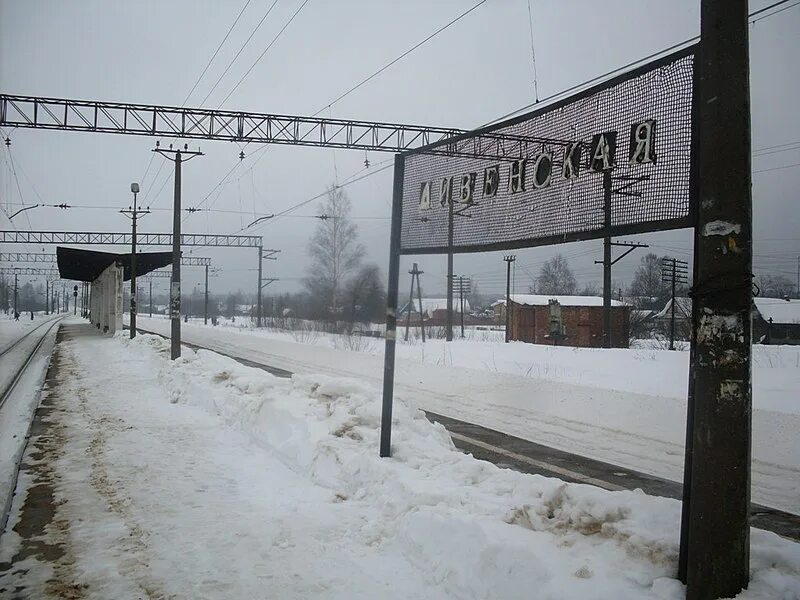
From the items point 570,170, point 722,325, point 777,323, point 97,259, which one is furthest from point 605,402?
point 777,323

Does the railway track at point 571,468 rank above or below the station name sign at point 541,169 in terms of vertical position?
below

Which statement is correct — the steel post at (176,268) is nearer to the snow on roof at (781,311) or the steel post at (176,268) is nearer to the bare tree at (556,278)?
the snow on roof at (781,311)

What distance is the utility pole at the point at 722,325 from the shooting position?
294 cm

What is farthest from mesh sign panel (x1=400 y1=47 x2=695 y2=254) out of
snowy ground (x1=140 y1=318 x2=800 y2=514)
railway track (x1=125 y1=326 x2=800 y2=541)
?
snowy ground (x1=140 y1=318 x2=800 y2=514)

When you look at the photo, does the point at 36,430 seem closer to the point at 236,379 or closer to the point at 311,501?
the point at 236,379

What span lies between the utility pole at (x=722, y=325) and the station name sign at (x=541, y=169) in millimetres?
750

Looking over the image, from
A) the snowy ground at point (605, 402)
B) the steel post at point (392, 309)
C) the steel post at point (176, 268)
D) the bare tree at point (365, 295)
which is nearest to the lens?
Answer: the steel post at point (392, 309)

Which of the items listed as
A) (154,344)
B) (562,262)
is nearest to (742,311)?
(154,344)

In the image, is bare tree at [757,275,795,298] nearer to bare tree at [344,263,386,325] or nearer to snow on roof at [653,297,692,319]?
snow on roof at [653,297,692,319]

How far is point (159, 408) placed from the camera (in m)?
10.3

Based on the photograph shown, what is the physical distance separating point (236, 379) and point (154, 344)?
44.9ft

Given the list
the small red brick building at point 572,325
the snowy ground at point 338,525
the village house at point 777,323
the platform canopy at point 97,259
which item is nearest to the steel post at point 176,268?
the snowy ground at point 338,525

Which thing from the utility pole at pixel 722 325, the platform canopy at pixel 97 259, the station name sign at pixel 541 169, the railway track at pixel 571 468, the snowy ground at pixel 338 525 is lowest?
the railway track at pixel 571 468

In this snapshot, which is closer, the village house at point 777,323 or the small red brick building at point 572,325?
the small red brick building at point 572,325
